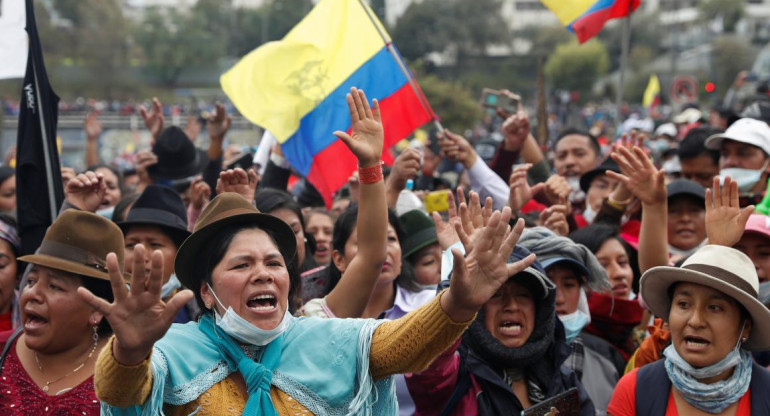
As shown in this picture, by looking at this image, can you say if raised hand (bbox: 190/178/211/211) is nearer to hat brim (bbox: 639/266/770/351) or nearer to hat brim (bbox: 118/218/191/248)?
Result: hat brim (bbox: 118/218/191/248)

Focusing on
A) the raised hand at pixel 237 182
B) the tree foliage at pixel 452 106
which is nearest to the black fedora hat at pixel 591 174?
the raised hand at pixel 237 182

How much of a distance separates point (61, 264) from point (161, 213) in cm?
133

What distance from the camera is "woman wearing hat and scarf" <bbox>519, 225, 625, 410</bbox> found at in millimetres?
4711

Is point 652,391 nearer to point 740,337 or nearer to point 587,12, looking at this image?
point 740,337

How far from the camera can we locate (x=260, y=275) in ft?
11.3

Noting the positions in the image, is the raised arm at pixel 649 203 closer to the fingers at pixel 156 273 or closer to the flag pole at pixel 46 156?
the fingers at pixel 156 273

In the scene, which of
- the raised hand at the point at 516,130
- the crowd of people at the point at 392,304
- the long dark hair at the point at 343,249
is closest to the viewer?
the crowd of people at the point at 392,304

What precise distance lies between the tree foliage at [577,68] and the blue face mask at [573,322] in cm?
5552

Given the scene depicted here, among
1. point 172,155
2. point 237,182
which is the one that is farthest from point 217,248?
point 172,155

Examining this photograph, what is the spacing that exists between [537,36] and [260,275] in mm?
77864

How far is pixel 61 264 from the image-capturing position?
4.04 m

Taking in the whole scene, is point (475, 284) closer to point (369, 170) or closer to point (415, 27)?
point (369, 170)

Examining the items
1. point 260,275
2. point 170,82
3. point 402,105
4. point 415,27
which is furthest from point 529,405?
point 170,82

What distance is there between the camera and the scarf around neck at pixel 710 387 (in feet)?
12.6
